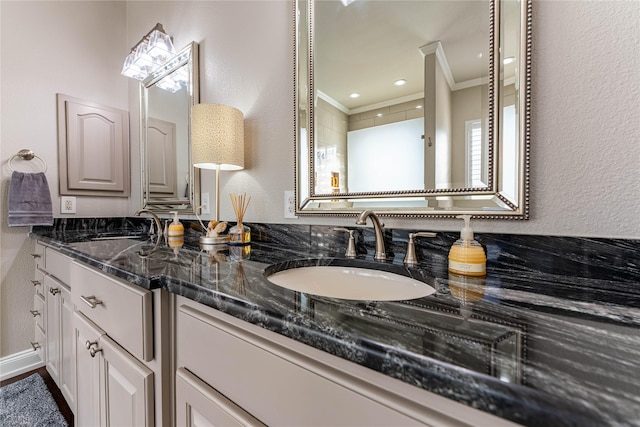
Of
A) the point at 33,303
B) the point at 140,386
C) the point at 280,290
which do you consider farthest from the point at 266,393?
the point at 33,303

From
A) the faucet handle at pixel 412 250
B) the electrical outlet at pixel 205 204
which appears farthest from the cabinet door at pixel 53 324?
the faucet handle at pixel 412 250

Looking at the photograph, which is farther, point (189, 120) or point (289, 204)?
point (189, 120)

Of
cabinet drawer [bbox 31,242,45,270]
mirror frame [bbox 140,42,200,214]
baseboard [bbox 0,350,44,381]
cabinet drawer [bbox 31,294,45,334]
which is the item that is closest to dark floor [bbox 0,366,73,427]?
baseboard [bbox 0,350,44,381]

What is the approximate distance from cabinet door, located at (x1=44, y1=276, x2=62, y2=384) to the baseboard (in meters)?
0.30

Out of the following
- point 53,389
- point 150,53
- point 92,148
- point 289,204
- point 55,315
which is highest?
point 150,53

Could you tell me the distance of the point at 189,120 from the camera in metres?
1.59

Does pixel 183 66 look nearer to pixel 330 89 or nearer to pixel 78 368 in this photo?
pixel 330 89

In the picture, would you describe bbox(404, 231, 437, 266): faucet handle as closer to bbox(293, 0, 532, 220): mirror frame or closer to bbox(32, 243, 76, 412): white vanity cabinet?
bbox(293, 0, 532, 220): mirror frame

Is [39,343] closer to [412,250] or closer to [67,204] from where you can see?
[67,204]

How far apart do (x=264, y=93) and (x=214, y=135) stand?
29 centimetres

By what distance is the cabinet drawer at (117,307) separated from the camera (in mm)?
642

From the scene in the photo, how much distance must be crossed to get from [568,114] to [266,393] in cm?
82

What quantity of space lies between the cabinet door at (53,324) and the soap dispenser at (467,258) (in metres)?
1.61

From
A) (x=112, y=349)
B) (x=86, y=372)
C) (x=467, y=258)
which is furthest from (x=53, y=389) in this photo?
(x=467, y=258)
